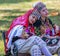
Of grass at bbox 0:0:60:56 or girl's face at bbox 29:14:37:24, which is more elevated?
girl's face at bbox 29:14:37:24

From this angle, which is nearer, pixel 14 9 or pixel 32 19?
pixel 32 19

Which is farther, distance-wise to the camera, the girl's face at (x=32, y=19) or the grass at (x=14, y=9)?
the grass at (x=14, y=9)

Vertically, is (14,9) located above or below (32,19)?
below

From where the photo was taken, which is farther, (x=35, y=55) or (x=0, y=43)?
(x=0, y=43)

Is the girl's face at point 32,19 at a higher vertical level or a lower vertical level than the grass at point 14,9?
higher

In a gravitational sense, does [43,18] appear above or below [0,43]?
above

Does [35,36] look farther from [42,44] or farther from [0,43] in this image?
[0,43]

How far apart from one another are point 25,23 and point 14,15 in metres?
5.84

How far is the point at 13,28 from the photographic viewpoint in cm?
634

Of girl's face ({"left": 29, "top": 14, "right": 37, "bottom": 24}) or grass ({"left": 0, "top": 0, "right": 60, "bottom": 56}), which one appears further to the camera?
grass ({"left": 0, "top": 0, "right": 60, "bottom": 56})

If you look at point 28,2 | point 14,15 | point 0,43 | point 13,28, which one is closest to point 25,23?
point 13,28

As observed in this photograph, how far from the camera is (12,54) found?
6297 mm

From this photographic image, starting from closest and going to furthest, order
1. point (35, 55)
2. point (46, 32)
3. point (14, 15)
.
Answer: point (35, 55), point (46, 32), point (14, 15)

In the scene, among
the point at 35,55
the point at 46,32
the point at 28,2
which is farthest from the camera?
the point at 28,2
